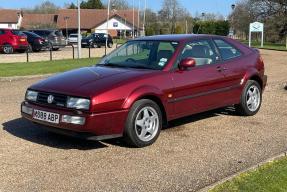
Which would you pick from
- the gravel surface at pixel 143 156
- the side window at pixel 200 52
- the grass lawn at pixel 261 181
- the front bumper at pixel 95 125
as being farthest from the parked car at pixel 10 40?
the grass lawn at pixel 261 181

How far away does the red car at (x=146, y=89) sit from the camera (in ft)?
19.9

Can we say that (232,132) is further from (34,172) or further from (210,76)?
(34,172)

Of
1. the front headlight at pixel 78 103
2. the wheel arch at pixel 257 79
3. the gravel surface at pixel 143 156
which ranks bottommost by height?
the gravel surface at pixel 143 156

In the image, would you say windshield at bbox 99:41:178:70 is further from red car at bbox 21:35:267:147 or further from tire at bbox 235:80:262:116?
tire at bbox 235:80:262:116

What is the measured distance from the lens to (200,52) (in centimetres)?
768

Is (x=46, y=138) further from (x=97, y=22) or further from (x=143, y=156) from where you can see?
(x=97, y=22)

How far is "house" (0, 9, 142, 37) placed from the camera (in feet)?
305

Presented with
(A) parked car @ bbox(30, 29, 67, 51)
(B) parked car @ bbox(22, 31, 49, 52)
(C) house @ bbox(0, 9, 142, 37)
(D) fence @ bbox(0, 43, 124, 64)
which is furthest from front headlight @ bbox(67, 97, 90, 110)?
(C) house @ bbox(0, 9, 142, 37)

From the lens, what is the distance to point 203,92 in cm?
745

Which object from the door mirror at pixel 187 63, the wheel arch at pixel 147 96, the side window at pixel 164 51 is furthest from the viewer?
the side window at pixel 164 51

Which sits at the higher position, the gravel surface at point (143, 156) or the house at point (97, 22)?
the house at point (97, 22)

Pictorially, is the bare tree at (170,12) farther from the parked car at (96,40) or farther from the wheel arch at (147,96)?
the wheel arch at (147,96)

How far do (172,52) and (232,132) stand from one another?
1538 mm

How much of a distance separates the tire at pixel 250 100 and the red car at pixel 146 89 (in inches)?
0.7
